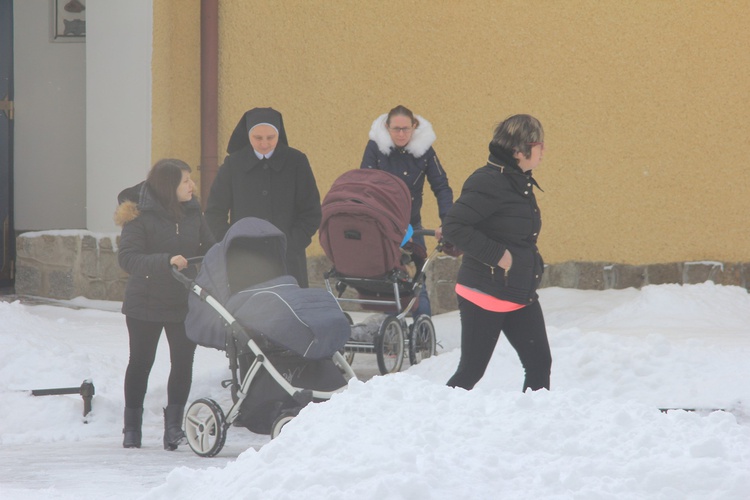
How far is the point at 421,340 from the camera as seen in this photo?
290 inches

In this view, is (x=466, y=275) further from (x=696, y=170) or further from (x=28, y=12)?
(x=28, y=12)

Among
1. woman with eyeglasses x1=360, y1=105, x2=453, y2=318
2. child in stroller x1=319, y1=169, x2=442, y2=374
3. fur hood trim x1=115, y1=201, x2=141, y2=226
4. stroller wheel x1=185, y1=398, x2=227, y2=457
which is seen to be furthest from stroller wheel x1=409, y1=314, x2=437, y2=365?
fur hood trim x1=115, y1=201, x2=141, y2=226

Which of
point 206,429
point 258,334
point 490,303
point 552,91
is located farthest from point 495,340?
point 552,91

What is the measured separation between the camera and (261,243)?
5.45 meters

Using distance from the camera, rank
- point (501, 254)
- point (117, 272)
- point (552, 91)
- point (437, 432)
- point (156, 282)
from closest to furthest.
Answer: point (437, 432)
point (501, 254)
point (156, 282)
point (552, 91)
point (117, 272)

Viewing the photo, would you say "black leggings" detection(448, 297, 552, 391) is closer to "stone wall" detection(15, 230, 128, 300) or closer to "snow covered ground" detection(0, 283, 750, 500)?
"snow covered ground" detection(0, 283, 750, 500)

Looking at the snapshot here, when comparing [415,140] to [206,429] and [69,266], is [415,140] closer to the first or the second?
[206,429]

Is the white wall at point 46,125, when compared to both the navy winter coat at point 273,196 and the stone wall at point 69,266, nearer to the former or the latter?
the stone wall at point 69,266

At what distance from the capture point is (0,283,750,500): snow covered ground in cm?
322

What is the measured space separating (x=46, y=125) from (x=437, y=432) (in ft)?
25.8

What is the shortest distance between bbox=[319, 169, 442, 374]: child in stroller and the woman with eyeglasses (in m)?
0.28

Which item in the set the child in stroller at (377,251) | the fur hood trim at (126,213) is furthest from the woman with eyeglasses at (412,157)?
the fur hood trim at (126,213)

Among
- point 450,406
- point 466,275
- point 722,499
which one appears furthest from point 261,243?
point 722,499

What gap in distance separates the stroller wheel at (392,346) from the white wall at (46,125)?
441 centimetres
